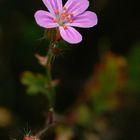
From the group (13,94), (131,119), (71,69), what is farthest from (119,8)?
(13,94)

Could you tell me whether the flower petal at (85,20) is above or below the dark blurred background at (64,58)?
above

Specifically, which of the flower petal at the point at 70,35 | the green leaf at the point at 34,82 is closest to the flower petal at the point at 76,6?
the flower petal at the point at 70,35

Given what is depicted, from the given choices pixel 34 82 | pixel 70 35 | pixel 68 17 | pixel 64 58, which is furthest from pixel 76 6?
pixel 64 58

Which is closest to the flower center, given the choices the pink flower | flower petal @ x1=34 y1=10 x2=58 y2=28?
the pink flower

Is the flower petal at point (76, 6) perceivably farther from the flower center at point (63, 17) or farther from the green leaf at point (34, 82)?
the green leaf at point (34, 82)

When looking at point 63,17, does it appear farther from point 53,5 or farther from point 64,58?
point 64,58
